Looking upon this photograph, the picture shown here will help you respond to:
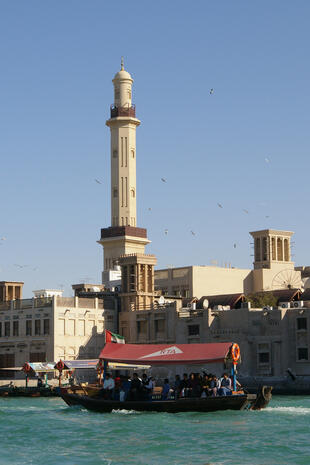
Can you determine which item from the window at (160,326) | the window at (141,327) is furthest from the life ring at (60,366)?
the window at (141,327)

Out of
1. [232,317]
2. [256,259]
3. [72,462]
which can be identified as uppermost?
[256,259]

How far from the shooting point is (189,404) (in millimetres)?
44656

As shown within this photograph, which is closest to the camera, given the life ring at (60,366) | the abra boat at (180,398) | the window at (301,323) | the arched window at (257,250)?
the abra boat at (180,398)

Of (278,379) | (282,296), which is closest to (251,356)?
(278,379)

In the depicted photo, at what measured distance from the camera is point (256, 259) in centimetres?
11888

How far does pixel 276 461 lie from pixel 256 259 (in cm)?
8842

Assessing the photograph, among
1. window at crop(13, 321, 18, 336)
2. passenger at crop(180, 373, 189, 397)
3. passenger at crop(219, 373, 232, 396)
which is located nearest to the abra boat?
passenger at crop(219, 373, 232, 396)

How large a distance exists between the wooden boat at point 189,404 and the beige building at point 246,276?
196 feet

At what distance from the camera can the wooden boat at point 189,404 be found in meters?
44.5

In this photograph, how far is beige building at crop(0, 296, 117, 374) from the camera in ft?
295

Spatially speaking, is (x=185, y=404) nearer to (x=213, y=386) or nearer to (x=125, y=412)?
(x=213, y=386)

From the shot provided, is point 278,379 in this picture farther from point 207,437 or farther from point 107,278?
point 207,437

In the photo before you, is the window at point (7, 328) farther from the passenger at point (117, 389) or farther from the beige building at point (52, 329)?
the passenger at point (117, 389)

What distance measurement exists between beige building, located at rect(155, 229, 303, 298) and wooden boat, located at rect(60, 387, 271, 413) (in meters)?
59.8
